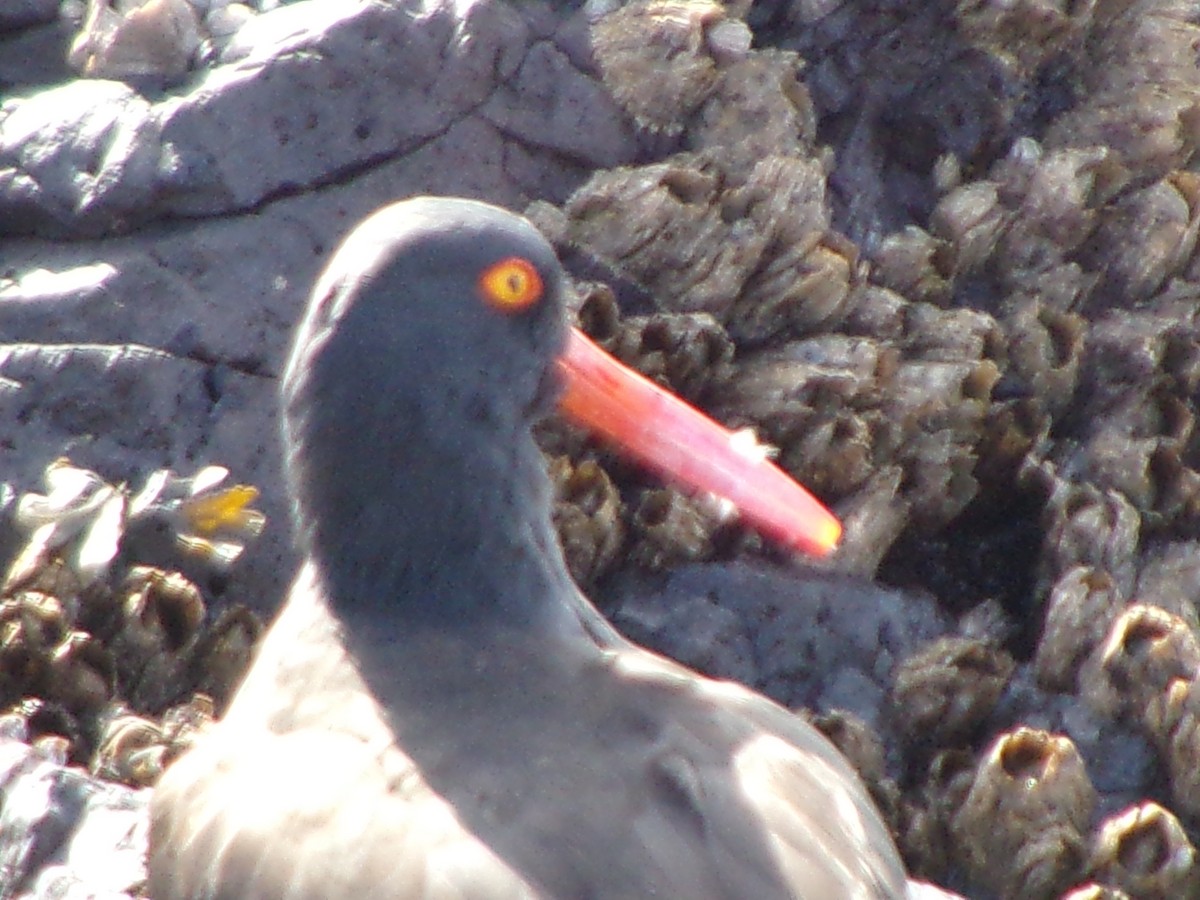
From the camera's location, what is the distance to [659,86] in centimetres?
572

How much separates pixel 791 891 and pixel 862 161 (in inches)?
150

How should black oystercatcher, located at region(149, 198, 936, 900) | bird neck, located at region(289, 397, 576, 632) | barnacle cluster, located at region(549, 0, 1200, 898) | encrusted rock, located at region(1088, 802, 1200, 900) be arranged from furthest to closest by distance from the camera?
barnacle cluster, located at region(549, 0, 1200, 898)
encrusted rock, located at region(1088, 802, 1200, 900)
bird neck, located at region(289, 397, 576, 632)
black oystercatcher, located at region(149, 198, 936, 900)

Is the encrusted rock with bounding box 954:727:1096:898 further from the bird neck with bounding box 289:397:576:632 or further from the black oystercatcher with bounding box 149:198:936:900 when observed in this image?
the bird neck with bounding box 289:397:576:632

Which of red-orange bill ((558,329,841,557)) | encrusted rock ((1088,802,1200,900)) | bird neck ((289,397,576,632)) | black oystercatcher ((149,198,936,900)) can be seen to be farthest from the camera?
encrusted rock ((1088,802,1200,900))

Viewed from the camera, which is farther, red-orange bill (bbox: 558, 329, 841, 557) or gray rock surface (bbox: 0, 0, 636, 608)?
gray rock surface (bbox: 0, 0, 636, 608)

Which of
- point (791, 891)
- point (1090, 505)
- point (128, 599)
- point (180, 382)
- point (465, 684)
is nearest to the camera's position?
point (791, 891)

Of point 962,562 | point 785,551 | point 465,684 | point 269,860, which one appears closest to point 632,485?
point 785,551

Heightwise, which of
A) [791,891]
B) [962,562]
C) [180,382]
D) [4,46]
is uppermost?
[791,891]

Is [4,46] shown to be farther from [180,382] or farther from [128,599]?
[128,599]

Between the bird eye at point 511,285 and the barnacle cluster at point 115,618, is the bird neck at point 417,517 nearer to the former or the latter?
the bird eye at point 511,285

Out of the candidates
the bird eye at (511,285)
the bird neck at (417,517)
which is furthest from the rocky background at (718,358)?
the bird eye at (511,285)

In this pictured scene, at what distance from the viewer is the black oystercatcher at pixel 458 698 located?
118 inches

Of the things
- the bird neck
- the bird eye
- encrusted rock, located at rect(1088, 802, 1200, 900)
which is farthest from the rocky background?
the bird eye

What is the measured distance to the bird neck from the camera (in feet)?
11.8
